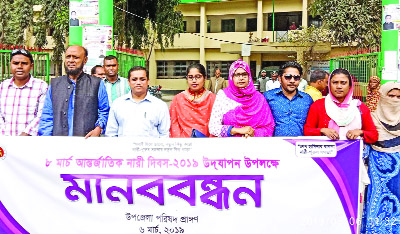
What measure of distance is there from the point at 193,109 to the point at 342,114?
1.30 meters

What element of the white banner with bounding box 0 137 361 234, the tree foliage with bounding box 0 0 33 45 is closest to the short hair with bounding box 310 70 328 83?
the white banner with bounding box 0 137 361 234

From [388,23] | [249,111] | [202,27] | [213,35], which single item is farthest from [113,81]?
[213,35]

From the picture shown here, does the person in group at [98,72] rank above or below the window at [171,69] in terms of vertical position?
below

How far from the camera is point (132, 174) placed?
356cm

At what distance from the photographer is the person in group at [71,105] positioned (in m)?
3.85

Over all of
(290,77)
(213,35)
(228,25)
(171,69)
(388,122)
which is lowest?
(388,122)

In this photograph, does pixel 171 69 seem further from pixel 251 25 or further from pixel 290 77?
pixel 290 77

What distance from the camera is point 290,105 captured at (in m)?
3.82

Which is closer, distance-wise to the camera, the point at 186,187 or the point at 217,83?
the point at 186,187

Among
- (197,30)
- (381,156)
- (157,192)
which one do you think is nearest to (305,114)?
(381,156)

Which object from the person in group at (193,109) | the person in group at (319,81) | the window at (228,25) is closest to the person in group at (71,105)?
the person in group at (193,109)

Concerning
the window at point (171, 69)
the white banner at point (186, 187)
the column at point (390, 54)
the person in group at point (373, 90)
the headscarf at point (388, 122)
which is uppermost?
the window at point (171, 69)

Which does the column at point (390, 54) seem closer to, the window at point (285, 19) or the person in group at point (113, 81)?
the person in group at point (113, 81)

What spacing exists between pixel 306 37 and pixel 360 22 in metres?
8.82
